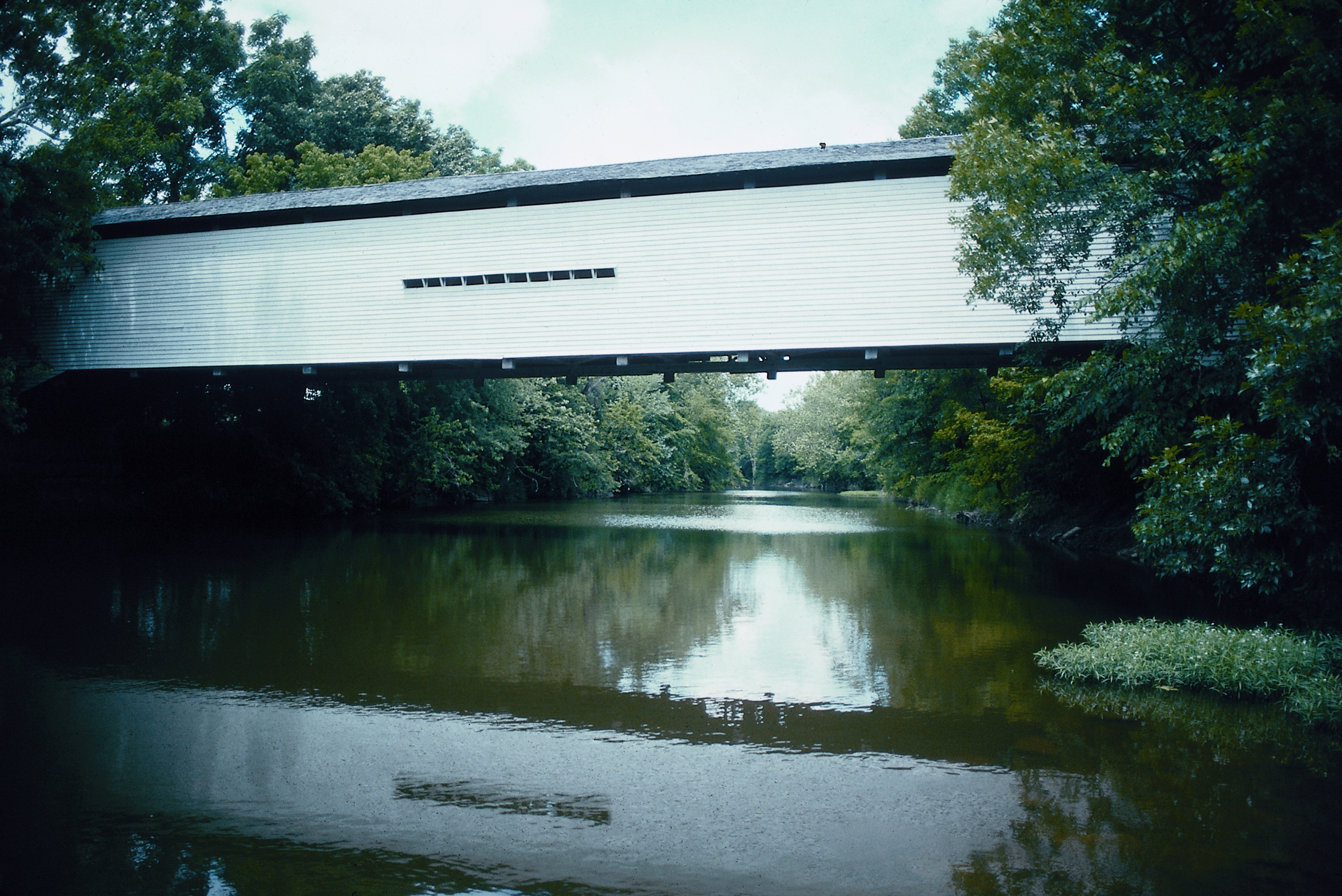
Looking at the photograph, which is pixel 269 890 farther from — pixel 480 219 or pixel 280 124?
pixel 280 124

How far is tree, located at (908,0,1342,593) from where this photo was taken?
19.9 feet

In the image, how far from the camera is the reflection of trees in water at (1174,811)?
326cm

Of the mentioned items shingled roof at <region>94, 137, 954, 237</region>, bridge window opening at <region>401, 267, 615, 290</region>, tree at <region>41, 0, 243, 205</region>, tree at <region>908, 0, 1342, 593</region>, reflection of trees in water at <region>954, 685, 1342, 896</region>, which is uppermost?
tree at <region>41, 0, 243, 205</region>

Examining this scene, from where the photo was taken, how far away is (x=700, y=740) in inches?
188

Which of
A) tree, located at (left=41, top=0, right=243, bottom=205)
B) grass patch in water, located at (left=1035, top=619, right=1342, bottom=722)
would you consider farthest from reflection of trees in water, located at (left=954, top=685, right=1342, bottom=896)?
tree, located at (left=41, top=0, right=243, bottom=205)

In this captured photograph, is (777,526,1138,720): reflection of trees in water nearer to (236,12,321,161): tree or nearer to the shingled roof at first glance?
the shingled roof

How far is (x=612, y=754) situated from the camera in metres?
4.52

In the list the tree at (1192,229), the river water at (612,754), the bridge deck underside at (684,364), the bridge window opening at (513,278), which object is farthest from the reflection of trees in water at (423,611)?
the tree at (1192,229)

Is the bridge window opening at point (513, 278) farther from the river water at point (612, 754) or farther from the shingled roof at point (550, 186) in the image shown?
the river water at point (612, 754)

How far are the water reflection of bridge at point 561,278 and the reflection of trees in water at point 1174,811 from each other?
22.4 feet

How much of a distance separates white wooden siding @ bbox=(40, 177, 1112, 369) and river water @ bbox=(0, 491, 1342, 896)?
14.7ft

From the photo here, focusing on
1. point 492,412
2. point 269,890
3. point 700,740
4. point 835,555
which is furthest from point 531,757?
point 492,412

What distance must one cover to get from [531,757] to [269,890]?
5.17 feet

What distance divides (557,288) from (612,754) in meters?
9.69
